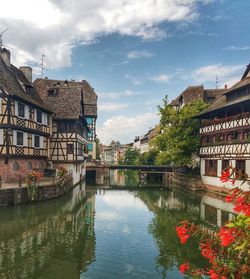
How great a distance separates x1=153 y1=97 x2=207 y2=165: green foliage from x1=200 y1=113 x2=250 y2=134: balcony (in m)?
2.58

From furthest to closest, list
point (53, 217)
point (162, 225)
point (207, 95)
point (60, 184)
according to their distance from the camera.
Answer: point (207, 95), point (60, 184), point (53, 217), point (162, 225)

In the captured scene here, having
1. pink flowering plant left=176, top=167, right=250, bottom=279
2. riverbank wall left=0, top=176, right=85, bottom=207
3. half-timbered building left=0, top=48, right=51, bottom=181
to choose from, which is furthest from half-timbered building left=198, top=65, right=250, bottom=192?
pink flowering plant left=176, top=167, right=250, bottom=279

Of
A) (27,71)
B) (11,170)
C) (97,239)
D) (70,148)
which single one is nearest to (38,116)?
(70,148)

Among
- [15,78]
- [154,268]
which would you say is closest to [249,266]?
[154,268]

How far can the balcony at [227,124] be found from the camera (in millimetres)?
30413

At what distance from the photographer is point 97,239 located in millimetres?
17422

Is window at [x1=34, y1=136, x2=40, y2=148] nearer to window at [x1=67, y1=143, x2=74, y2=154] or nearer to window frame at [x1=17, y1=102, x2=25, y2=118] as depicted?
window frame at [x1=17, y1=102, x2=25, y2=118]

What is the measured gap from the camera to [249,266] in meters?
3.94

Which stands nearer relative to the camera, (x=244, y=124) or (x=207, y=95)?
(x=244, y=124)

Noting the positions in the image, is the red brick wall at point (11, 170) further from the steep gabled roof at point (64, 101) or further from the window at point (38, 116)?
the steep gabled roof at point (64, 101)

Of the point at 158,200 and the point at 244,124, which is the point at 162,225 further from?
the point at 244,124

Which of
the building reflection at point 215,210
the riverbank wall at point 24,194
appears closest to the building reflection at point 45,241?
the riverbank wall at point 24,194

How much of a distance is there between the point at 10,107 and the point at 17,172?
6589 millimetres

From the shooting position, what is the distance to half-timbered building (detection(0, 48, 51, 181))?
2873cm
